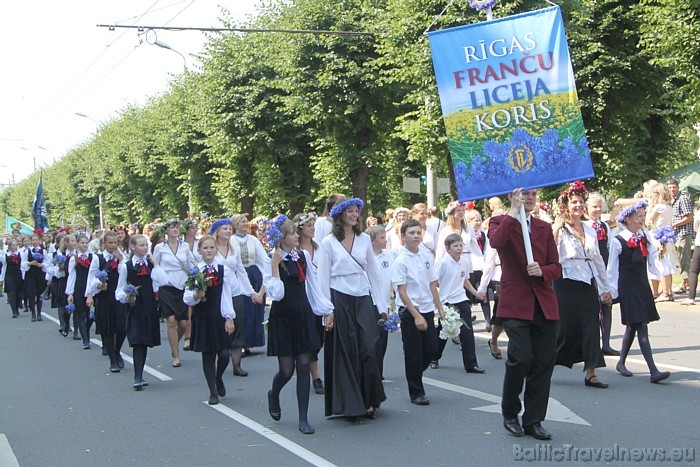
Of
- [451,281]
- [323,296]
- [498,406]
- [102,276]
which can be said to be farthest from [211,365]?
[102,276]

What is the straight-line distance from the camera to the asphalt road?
660 cm

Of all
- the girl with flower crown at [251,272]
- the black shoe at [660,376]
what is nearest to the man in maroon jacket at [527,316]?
the black shoe at [660,376]

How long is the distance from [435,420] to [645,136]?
21466 millimetres

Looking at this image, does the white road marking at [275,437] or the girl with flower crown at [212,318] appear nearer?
the white road marking at [275,437]

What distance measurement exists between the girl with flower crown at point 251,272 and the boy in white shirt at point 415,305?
3321 mm

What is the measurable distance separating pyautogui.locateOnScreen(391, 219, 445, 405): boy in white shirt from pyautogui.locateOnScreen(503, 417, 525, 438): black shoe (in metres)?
1.50

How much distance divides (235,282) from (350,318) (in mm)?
3599

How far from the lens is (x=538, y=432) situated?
6.64 m

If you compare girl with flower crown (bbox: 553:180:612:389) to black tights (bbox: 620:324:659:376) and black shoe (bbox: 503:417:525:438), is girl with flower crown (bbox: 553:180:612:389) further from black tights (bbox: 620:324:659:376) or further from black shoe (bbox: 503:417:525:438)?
black shoe (bbox: 503:417:525:438)

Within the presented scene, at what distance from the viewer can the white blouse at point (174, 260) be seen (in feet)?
39.3

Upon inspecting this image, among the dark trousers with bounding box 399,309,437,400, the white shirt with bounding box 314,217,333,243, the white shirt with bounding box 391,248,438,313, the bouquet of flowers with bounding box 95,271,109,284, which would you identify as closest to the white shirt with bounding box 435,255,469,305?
the white shirt with bounding box 314,217,333,243

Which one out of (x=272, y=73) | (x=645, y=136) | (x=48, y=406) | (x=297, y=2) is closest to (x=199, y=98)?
(x=272, y=73)

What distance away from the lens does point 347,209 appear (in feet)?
25.3

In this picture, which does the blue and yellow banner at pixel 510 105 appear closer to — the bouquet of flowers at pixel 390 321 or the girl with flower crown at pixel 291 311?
the bouquet of flowers at pixel 390 321
